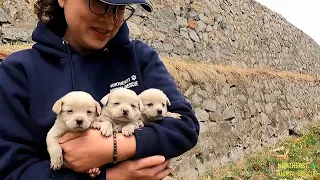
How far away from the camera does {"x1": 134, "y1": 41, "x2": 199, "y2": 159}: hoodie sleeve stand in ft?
4.90

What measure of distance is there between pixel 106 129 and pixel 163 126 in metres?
0.23

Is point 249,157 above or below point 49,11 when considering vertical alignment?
below

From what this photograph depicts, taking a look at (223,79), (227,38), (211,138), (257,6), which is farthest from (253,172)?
(257,6)

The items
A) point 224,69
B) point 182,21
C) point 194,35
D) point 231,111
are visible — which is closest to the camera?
point 231,111

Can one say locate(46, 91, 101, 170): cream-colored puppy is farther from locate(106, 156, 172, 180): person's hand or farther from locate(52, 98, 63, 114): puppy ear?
locate(106, 156, 172, 180): person's hand

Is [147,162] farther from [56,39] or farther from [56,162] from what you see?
[56,39]

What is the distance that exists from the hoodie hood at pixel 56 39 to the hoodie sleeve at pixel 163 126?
10 cm

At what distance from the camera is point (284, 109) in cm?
1076

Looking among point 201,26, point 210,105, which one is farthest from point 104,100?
point 201,26

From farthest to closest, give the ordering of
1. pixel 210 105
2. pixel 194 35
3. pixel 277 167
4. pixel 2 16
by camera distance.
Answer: pixel 194 35 < pixel 210 105 < pixel 277 167 < pixel 2 16

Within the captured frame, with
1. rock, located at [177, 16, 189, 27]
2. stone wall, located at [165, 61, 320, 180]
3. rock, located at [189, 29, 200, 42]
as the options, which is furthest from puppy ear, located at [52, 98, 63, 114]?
rock, located at [189, 29, 200, 42]

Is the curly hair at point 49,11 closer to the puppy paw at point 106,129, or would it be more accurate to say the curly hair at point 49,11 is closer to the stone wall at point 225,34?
the puppy paw at point 106,129

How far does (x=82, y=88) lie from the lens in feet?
5.45

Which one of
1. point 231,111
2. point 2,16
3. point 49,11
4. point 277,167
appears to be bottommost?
point 277,167
